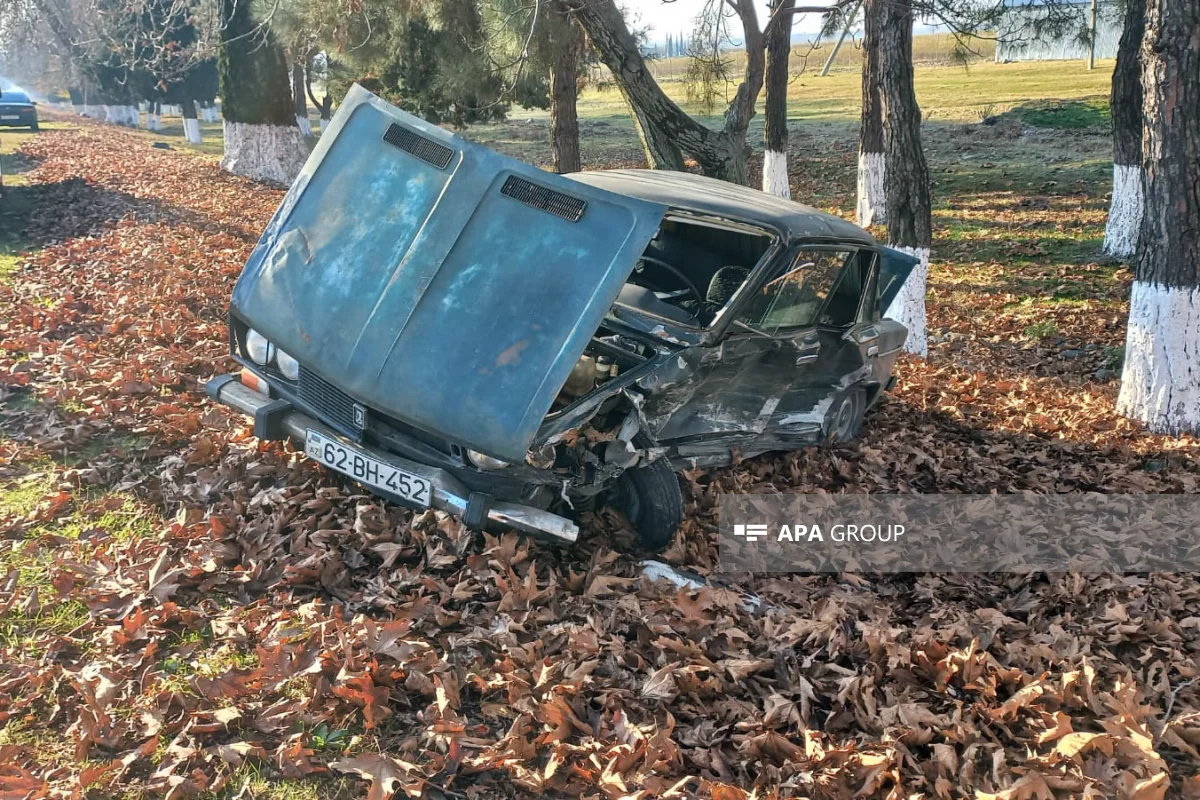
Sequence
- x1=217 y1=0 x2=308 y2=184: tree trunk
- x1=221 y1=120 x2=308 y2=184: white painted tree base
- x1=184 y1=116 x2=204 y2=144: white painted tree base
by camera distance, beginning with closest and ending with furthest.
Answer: x1=217 y1=0 x2=308 y2=184: tree trunk < x1=221 y1=120 x2=308 y2=184: white painted tree base < x1=184 y1=116 x2=204 y2=144: white painted tree base

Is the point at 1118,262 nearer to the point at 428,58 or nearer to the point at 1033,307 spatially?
the point at 1033,307

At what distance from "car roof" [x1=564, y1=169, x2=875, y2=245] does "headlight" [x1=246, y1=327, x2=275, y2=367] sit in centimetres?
194

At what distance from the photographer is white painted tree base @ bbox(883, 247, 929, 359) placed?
9.17m

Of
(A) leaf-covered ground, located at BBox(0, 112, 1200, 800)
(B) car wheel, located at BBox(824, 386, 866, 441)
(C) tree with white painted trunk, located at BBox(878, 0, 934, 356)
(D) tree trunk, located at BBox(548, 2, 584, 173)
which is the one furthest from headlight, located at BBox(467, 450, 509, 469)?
(D) tree trunk, located at BBox(548, 2, 584, 173)

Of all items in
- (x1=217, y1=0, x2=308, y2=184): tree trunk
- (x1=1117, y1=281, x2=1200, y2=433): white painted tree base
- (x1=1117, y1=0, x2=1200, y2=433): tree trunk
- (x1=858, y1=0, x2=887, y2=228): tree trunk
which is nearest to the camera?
(x1=1117, y1=0, x2=1200, y2=433): tree trunk

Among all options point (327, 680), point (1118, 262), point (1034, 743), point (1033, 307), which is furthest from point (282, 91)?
point (1034, 743)

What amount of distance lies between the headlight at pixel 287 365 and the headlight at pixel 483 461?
1.07 m

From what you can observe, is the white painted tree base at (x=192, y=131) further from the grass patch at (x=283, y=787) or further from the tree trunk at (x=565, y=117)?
the grass patch at (x=283, y=787)

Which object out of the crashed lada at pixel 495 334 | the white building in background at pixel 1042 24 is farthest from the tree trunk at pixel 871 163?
the crashed lada at pixel 495 334

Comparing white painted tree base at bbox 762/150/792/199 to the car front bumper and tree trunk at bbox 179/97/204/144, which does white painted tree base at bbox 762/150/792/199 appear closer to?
the car front bumper

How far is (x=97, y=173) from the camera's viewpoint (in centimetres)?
1611

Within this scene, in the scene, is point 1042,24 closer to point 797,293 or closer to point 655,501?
point 797,293

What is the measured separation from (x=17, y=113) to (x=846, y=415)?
89.2 feet

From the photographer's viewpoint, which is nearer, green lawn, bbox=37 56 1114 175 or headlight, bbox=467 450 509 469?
headlight, bbox=467 450 509 469
